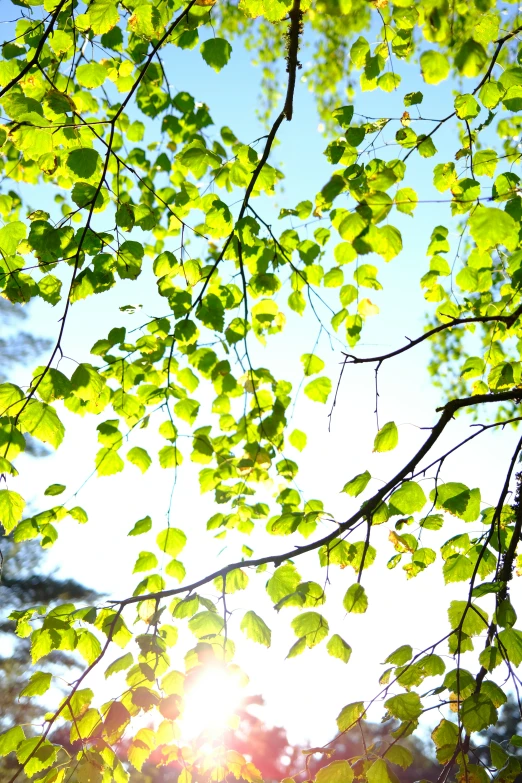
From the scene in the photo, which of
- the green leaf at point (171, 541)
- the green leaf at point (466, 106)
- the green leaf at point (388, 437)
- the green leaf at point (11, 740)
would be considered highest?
the green leaf at point (466, 106)

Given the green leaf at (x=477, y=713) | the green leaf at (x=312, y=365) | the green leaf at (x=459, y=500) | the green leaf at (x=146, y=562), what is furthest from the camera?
the green leaf at (x=312, y=365)

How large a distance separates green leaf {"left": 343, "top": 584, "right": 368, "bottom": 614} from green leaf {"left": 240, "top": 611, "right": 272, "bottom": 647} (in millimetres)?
233

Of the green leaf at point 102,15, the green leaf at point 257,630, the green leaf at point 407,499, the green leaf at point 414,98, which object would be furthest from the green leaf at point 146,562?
the green leaf at point 414,98

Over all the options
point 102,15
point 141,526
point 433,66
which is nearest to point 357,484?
point 141,526

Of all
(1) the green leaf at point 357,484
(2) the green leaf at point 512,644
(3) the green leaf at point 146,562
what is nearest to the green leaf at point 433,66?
(1) the green leaf at point 357,484

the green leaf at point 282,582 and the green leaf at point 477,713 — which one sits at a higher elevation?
the green leaf at point 282,582

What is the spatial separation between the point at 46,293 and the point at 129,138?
1785 mm

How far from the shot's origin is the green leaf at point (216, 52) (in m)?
1.87

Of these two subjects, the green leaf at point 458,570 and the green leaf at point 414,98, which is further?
the green leaf at point 414,98

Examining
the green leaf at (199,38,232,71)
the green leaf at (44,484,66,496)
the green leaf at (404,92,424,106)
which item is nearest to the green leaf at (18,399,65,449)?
the green leaf at (44,484,66,496)

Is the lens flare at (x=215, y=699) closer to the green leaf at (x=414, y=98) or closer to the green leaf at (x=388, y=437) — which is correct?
the green leaf at (x=388, y=437)

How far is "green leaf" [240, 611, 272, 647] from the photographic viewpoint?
1430 mm

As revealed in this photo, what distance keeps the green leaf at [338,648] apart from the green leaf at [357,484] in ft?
1.30

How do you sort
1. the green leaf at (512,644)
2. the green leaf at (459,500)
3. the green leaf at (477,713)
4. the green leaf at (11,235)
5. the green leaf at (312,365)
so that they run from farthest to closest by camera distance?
the green leaf at (312,365)
the green leaf at (11,235)
the green leaf at (459,500)
the green leaf at (512,644)
the green leaf at (477,713)
